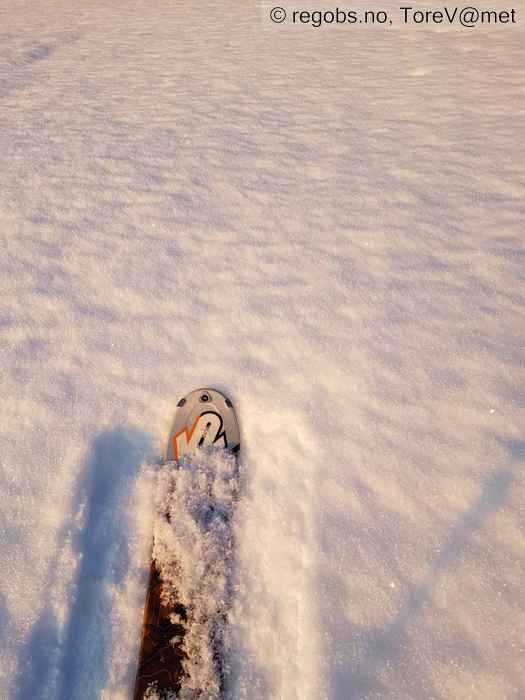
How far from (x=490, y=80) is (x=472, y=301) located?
12.8ft

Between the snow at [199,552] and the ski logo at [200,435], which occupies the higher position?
the ski logo at [200,435]

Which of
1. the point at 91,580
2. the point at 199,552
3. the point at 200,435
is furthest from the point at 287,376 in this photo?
the point at 91,580

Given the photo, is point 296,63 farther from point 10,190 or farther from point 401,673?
point 401,673

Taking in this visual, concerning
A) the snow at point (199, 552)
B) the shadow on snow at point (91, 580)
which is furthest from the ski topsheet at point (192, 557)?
the shadow on snow at point (91, 580)

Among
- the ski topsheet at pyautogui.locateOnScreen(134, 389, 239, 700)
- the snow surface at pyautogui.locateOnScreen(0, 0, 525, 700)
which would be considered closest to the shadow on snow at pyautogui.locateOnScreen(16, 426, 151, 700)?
the snow surface at pyautogui.locateOnScreen(0, 0, 525, 700)

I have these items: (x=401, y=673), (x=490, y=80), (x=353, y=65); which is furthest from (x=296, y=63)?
(x=401, y=673)

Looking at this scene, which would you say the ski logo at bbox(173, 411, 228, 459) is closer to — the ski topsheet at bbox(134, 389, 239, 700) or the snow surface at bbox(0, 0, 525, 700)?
the ski topsheet at bbox(134, 389, 239, 700)

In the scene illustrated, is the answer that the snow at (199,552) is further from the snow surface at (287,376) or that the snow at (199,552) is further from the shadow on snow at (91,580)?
the shadow on snow at (91,580)

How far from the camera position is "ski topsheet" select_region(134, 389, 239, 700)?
164 centimetres

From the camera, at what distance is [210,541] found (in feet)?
6.16

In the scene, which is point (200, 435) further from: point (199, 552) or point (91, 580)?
point (91, 580)

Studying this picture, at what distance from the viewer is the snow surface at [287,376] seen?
5.45ft

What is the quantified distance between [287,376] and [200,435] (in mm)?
573

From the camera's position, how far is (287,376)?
2.33 meters
